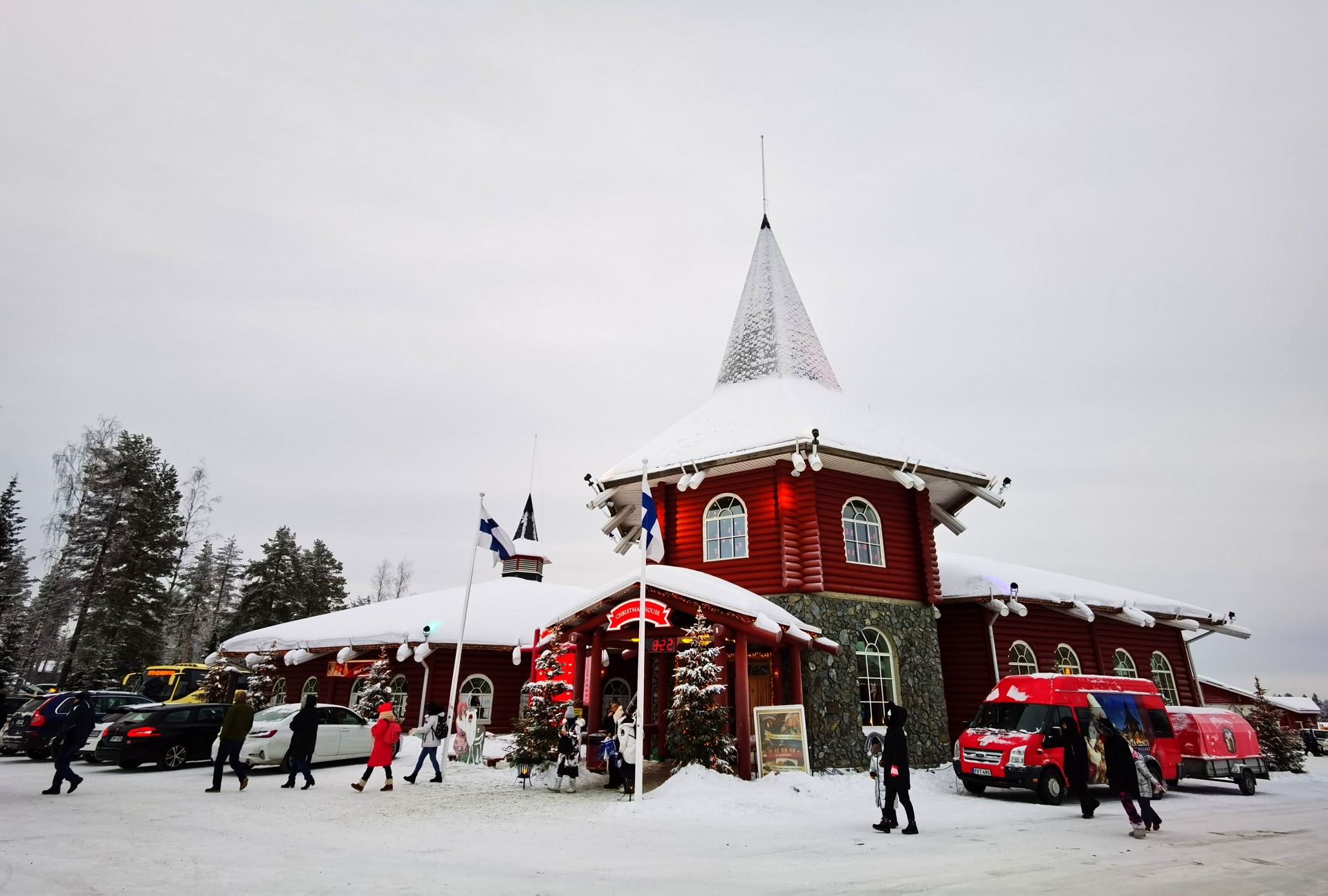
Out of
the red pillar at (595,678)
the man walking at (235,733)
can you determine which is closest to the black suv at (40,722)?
the man walking at (235,733)

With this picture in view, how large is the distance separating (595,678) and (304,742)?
6.09m

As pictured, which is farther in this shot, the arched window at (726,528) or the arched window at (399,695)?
the arched window at (399,695)

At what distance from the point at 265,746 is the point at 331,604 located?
39.4 meters

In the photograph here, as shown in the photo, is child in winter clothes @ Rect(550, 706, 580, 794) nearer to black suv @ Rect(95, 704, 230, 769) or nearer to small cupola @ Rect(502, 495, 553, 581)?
black suv @ Rect(95, 704, 230, 769)

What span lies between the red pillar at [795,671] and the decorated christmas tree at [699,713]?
218 cm

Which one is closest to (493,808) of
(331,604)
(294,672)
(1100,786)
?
(1100,786)

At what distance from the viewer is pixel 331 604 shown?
51.9 meters

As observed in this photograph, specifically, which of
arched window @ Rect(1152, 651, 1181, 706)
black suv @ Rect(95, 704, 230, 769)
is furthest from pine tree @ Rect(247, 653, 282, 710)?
arched window @ Rect(1152, 651, 1181, 706)

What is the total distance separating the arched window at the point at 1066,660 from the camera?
75.2ft

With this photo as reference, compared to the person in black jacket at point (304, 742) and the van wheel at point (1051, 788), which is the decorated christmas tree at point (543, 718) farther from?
the van wheel at point (1051, 788)

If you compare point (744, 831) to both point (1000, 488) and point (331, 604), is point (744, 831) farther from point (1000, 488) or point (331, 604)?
point (331, 604)

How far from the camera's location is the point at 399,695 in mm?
25562

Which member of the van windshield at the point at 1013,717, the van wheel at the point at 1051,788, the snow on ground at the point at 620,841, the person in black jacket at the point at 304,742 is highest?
the van windshield at the point at 1013,717

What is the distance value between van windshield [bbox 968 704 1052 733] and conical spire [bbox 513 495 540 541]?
28.3 metres
